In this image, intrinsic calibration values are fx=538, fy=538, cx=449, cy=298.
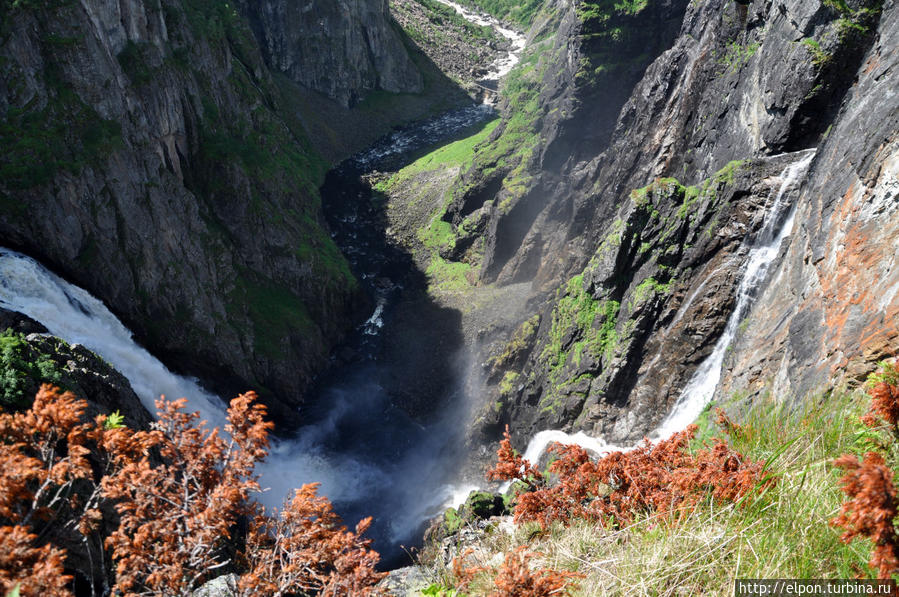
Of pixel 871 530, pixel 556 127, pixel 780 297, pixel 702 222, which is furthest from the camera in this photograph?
pixel 556 127

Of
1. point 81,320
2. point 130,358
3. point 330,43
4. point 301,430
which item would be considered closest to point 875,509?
point 81,320

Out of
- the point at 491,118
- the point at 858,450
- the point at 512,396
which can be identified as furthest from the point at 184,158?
the point at 491,118

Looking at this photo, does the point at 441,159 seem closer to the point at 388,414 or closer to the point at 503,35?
the point at 388,414

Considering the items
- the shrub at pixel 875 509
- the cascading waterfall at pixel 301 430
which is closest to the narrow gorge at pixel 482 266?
the cascading waterfall at pixel 301 430

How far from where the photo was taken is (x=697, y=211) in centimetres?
2317

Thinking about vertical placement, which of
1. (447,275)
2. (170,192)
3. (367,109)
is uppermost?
(367,109)

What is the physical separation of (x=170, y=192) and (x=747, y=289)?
3028 centimetres

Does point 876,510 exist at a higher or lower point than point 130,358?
lower

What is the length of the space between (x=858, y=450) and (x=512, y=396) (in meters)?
27.4

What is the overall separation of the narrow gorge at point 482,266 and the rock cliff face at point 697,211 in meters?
0.13

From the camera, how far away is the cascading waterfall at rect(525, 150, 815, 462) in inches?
759

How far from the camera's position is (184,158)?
35906 millimetres

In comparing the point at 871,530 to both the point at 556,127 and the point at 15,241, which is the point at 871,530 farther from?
the point at 556,127

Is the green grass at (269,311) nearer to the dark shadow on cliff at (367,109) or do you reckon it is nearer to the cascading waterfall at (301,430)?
the cascading waterfall at (301,430)
